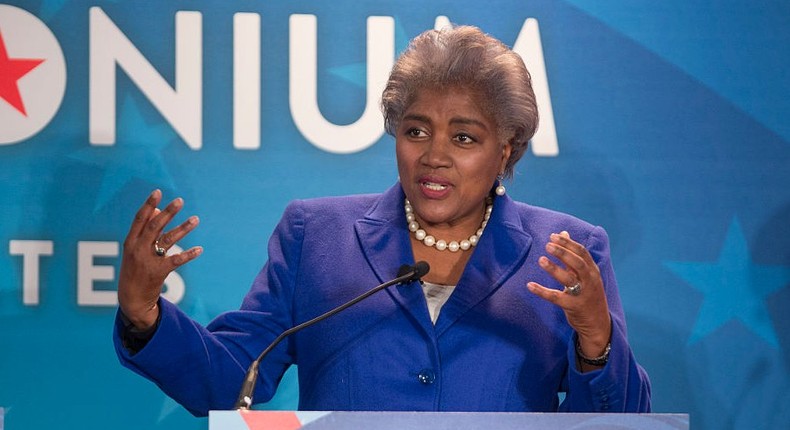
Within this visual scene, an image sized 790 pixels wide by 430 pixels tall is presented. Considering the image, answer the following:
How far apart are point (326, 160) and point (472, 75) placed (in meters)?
0.95

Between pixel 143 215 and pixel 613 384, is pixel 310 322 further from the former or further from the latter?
pixel 613 384

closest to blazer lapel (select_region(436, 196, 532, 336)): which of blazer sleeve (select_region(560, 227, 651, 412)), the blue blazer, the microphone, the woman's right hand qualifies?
the blue blazer

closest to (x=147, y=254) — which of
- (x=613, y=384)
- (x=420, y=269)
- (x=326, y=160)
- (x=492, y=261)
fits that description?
(x=420, y=269)

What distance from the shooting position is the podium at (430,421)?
144cm

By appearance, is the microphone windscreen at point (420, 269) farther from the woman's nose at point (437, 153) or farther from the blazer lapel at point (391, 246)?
the woman's nose at point (437, 153)

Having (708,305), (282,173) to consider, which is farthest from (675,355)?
(282,173)

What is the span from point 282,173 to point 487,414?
1677 mm

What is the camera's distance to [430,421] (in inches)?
57.7

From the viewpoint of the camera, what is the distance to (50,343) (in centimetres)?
300

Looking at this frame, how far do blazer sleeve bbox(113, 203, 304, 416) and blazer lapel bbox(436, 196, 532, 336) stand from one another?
0.34 m

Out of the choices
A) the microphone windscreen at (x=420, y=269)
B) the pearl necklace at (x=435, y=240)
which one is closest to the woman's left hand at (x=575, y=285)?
the microphone windscreen at (x=420, y=269)

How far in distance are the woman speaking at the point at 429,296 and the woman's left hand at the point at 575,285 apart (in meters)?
0.06

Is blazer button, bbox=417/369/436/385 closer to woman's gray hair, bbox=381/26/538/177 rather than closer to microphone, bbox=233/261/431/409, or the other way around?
microphone, bbox=233/261/431/409

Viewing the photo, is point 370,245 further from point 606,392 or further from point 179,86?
point 179,86
